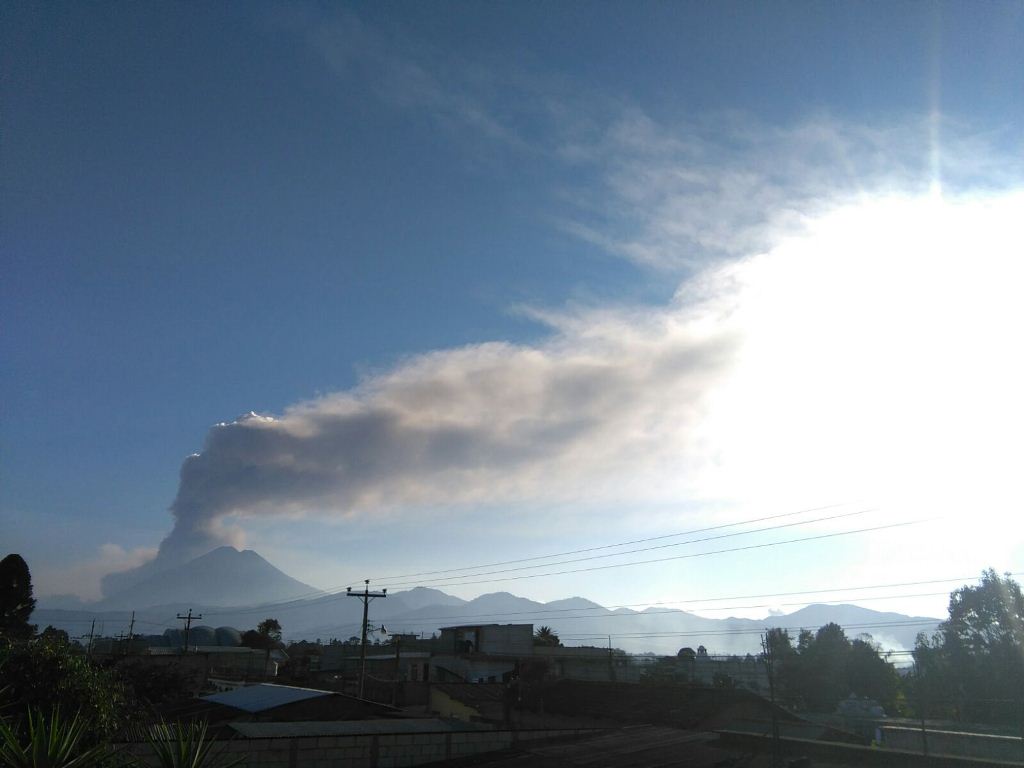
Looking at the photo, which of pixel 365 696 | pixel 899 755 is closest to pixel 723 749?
pixel 899 755

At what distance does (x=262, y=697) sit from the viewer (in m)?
40.0

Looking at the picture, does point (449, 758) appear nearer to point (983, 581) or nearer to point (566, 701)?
point (566, 701)

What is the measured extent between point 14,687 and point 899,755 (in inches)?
1089

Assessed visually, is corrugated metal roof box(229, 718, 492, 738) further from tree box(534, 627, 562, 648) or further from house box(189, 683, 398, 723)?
tree box(534, 627, 562, 648)

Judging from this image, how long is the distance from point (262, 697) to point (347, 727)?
25.8ft

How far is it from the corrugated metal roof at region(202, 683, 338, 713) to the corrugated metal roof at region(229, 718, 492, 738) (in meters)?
2.79

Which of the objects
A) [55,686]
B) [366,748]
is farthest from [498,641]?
[55,686]

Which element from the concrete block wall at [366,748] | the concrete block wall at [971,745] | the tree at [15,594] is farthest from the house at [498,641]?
the concrete block wall at [971,745]

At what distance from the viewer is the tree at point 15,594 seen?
243ft

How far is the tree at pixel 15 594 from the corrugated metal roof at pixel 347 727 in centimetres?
5631

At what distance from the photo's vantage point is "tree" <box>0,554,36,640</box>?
74.1m

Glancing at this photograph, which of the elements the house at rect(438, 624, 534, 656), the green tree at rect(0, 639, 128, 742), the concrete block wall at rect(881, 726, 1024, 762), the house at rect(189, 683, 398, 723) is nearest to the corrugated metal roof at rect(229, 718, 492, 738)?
the house at rect(189, 683, 398, 723)

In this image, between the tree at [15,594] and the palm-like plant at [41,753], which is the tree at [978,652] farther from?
the tree at [15,594]

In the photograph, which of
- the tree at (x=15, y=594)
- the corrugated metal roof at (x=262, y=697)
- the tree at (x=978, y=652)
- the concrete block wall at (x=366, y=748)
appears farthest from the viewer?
the tree at (x=15, y=594)
